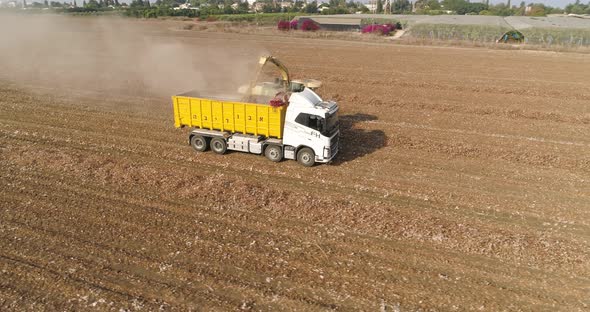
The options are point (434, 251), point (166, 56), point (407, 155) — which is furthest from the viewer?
point (166, 56)

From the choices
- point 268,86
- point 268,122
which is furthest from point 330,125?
point 268,86

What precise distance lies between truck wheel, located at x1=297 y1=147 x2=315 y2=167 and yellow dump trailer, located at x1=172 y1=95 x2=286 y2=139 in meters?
1.18

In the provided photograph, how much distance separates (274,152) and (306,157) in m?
1.49

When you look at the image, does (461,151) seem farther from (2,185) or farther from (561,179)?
(2,185)

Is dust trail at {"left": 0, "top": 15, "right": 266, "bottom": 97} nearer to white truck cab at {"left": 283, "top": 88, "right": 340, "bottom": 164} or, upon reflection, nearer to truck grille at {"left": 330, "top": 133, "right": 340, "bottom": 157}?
white truck cab at {"left": 283, "top": 88, "right": 340, "bottom": 164}

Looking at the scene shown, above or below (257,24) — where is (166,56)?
below

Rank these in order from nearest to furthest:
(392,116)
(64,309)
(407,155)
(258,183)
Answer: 1. (64,309)
2. (258,183)
3. (407,155)
4. (392,116)

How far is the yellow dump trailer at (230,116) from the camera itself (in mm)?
17047

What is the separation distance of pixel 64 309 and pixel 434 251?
998 cm

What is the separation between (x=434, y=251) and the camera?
38.4ft

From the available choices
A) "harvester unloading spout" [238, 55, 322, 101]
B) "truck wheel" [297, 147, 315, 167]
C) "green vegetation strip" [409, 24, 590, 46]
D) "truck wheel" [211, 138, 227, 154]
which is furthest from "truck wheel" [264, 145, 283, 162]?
"green vegetation strip" [409, 24, 590, 46]

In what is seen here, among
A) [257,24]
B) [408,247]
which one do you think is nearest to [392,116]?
[408,247]

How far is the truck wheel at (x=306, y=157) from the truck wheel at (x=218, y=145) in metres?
3.55

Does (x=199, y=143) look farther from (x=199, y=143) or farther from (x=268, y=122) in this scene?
(x=268, y=122)
